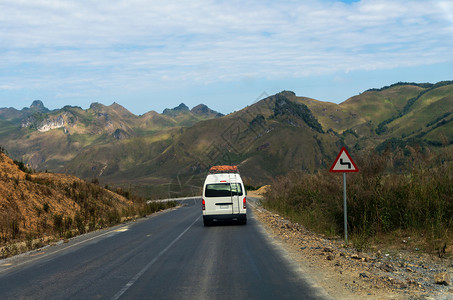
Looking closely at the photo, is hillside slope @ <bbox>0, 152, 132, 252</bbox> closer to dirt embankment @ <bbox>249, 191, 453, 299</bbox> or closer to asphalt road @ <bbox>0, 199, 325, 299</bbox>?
asphalt road @ <bbox>0, 199, 325, 299</bbox>

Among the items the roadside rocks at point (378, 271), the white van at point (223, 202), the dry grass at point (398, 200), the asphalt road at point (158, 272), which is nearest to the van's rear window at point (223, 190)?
the white van at point (223, 202)

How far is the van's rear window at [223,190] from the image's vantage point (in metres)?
20.0

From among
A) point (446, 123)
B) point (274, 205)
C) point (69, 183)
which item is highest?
point (446, 123)

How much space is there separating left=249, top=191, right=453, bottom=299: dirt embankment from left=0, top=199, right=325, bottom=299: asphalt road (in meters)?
0.52

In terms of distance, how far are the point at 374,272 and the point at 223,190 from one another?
38.0 ft

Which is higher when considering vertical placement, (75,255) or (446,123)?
(446,123)

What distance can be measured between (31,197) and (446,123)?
201989 millimetres

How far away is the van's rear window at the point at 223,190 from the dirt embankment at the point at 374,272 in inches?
280

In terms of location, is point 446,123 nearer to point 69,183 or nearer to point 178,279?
point 69,183

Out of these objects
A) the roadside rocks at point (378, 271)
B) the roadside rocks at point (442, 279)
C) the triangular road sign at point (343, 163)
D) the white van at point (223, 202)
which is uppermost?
the triangular road sign at point (343, 163)

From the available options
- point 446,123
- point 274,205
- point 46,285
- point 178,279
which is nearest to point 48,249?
point 46,285

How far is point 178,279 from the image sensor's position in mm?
8805

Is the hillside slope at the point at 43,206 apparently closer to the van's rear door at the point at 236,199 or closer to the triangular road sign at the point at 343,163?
the van's rear door at the point at 236,199

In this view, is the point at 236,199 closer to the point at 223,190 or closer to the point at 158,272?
the point at 223,190
